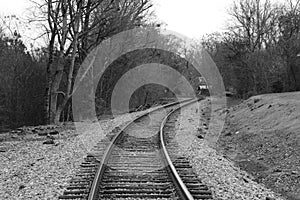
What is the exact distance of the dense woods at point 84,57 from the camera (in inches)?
868

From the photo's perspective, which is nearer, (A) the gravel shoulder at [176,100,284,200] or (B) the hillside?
(A) the gravel shoulder at [176,100,284,200]

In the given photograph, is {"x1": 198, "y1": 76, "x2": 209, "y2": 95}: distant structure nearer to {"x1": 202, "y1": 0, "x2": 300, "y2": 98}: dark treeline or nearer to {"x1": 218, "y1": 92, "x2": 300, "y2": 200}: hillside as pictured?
{"x1": 202, "y1": 0, "x2": 300, "y2": 98}: dark treeline

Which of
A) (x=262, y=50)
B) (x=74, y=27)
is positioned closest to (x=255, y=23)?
(x=262, y=50)

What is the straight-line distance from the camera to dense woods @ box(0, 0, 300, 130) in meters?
22.0

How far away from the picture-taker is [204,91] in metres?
75.3

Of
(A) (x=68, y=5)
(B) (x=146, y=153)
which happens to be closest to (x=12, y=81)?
(A) (x=68, y=5)

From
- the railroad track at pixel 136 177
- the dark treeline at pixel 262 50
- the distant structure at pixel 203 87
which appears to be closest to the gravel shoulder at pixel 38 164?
the railroad track at pixel 136 177

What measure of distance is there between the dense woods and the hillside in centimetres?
1070

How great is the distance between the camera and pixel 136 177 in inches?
297

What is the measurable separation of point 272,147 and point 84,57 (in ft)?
62.7

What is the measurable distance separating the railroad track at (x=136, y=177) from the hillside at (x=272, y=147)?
1761 mm

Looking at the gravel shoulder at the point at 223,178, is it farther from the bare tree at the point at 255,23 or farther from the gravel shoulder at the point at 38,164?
the bare tree at the point at 255,23

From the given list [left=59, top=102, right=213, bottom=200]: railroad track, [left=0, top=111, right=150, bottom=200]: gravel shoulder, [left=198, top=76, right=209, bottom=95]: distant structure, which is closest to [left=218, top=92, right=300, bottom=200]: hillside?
[left=59, top=102, right=213, bottom=200]: railroad track

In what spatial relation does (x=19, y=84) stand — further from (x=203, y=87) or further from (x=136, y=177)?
(x=203, y=87)
